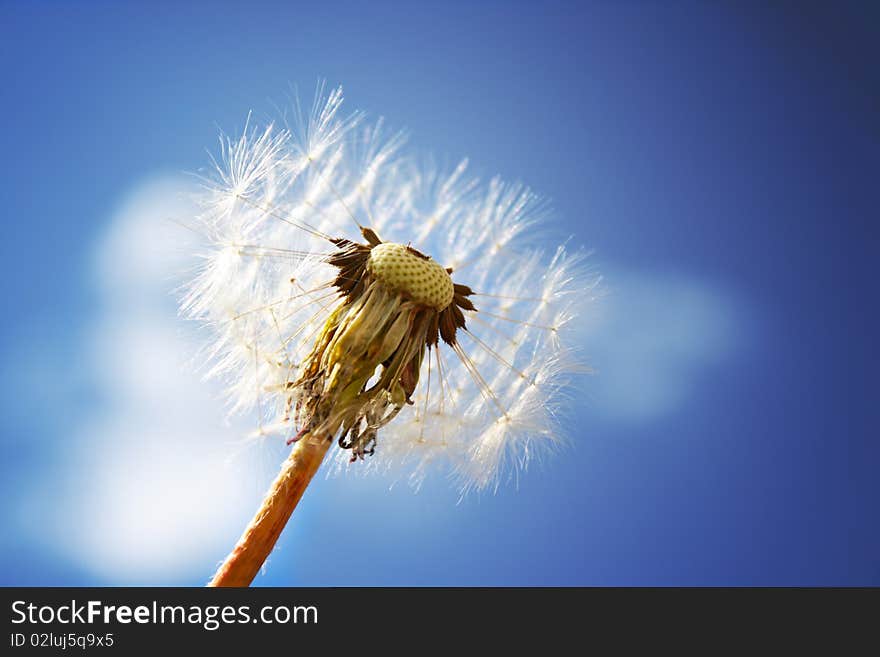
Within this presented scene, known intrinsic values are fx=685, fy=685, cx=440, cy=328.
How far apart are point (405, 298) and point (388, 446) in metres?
1.54

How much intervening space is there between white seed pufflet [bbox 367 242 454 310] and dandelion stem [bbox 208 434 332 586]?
137 cm

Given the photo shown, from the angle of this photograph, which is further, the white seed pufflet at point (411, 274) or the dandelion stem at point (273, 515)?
the white seed pufflet at point (411, 274)

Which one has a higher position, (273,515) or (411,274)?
(411,274)

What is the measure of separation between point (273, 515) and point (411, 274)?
2.12 metres

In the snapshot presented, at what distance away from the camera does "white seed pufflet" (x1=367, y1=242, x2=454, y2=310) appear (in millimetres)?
5492

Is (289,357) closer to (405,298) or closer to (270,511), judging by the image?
(405,298)

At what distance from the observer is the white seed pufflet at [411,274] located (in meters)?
5.49

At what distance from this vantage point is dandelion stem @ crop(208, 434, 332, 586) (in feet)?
14.6

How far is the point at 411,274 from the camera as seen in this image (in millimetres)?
5535

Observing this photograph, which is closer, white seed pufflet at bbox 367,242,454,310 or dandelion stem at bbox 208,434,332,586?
dandelion stem at bbox 208,434,332,586

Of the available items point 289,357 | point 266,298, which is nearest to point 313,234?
point 266,298

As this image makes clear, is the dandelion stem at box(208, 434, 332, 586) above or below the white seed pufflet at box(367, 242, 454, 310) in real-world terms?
below

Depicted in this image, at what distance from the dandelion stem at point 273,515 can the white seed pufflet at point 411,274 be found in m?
1.37

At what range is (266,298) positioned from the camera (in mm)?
6039
